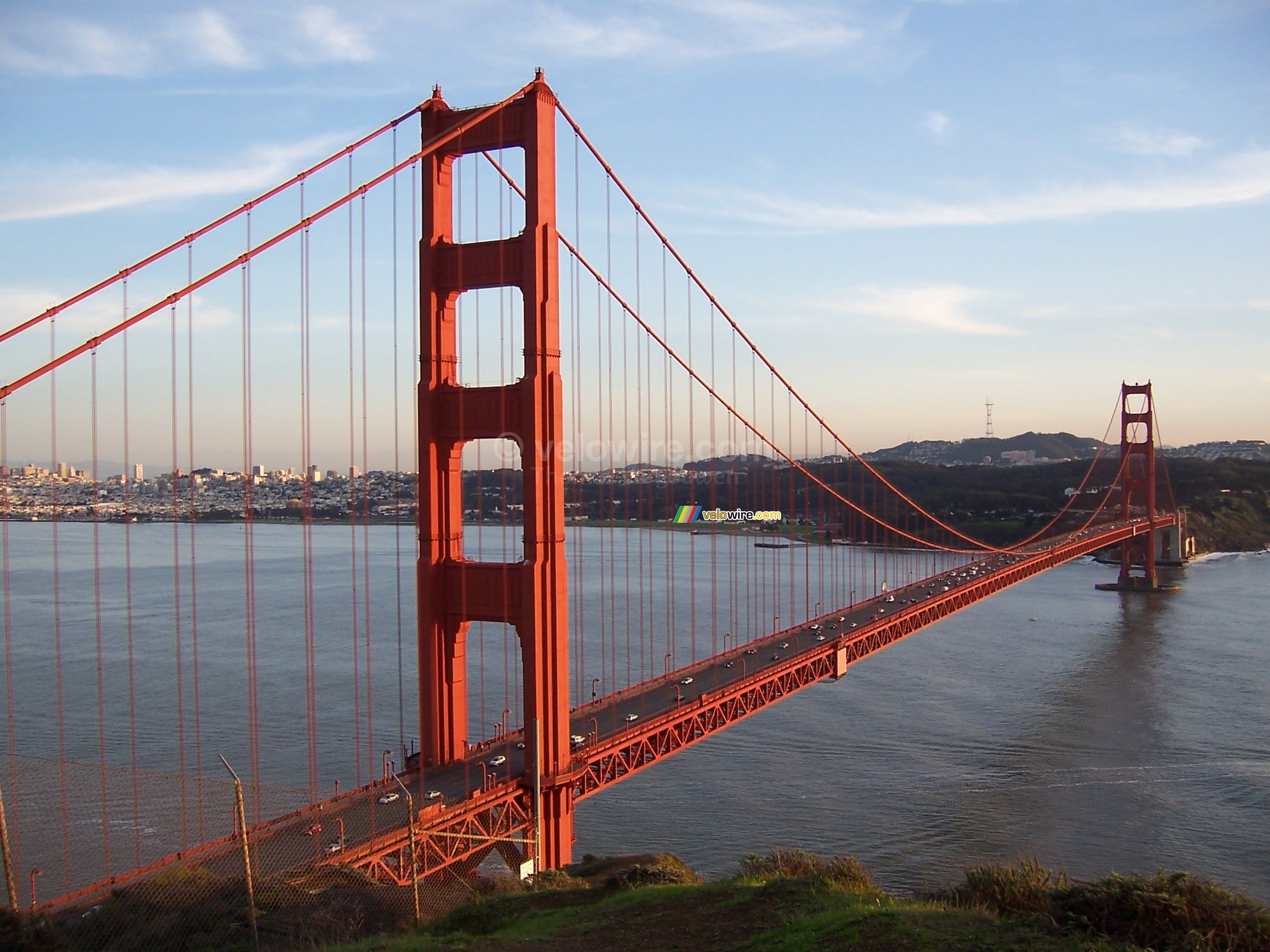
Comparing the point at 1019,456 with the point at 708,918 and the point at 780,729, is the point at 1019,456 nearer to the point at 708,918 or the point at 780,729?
the point at 780,729

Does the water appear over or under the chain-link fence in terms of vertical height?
under

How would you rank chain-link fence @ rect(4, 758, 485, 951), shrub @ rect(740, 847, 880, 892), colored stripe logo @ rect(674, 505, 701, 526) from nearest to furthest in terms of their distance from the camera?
chain-link fence @ rect(4, 758, 485, 951)
shrub @ rect(740, 847, 880, 892)
colored stripe logo @ rect(674, 505, 701, 526)

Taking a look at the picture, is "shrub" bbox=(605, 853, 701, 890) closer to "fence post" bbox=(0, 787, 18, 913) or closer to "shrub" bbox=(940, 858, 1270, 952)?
"shrub" bbox=(940, 858, 1270, 952)

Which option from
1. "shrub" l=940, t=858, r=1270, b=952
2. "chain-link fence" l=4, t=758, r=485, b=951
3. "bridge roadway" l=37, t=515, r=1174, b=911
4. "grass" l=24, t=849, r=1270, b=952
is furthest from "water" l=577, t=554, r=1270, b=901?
"shrub" l=940, t=858, r=1270, b=952

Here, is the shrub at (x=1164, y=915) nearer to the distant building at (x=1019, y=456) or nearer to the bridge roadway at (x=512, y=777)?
the bridge roadway at (x=512, y=777)

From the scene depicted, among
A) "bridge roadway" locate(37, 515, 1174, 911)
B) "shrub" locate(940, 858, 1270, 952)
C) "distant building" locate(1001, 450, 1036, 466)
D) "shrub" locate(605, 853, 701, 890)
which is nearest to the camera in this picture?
"shrub" locate(940, 858, 1270, 952)

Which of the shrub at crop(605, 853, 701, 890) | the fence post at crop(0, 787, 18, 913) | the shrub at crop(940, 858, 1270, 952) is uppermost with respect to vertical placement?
the fence post at crop(0, 787, 18, 913)

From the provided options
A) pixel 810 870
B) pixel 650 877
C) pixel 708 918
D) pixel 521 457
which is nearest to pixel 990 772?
pixel 810 870
